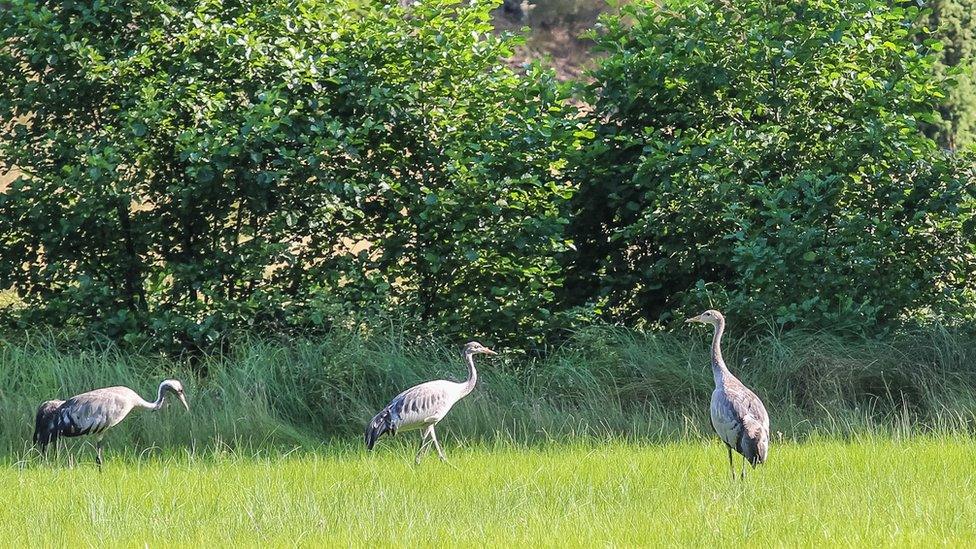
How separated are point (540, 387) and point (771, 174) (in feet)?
12.3

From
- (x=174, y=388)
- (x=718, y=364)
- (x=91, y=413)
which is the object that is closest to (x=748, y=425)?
(x=718, y=364)

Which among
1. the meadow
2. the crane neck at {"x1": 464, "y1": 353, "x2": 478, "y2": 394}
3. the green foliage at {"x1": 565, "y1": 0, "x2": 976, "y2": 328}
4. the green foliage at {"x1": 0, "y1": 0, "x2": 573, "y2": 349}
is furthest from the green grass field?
the green foliage at {"x1": 0, "y1": 0, "x2": 573, "y2": 349}

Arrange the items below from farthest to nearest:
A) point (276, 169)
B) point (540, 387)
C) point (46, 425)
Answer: point (276, 169), point (540, 387), point (46, 425)

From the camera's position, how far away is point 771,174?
1407 cm

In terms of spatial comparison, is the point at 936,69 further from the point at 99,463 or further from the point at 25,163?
the point at 99,463

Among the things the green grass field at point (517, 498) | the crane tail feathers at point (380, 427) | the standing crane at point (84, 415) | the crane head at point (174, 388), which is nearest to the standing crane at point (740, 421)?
the green grass field at point (517, 498)

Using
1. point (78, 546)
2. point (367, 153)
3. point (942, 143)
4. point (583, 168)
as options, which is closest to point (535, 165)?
point (583, 168)

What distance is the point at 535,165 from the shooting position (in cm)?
1372

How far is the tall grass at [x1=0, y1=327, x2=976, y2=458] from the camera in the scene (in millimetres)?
11633

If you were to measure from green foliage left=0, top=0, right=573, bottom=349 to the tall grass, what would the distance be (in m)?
0.85

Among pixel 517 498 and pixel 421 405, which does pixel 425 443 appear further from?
pixel 517 498

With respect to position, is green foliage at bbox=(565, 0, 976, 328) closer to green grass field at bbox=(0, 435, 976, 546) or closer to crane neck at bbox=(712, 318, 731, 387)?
crane neck at bbox=(712, 318, 731, 387)

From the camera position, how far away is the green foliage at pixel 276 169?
43.8ft

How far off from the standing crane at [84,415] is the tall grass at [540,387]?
0.66 metres
